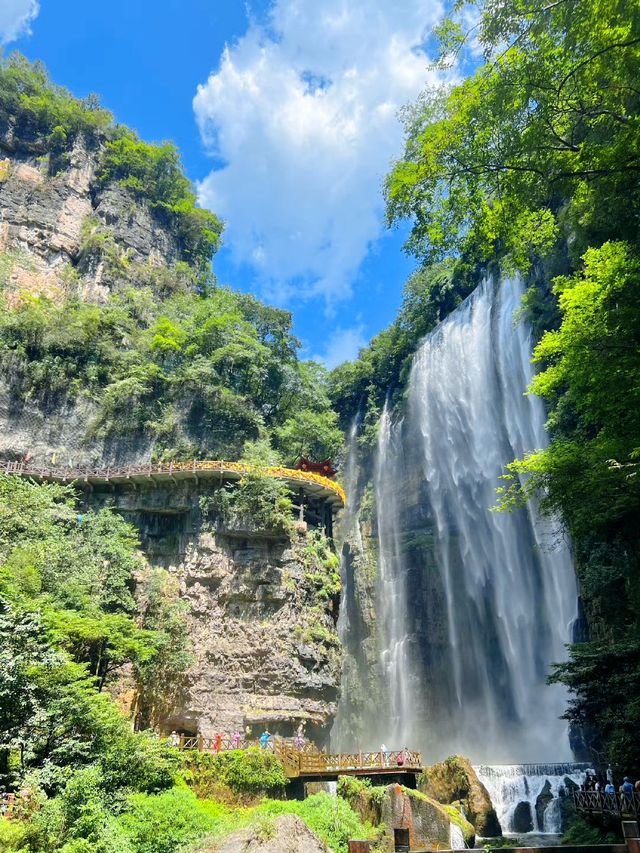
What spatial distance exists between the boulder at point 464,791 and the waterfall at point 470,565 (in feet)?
31.9

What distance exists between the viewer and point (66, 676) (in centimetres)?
1238

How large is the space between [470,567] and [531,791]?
12.6 metres

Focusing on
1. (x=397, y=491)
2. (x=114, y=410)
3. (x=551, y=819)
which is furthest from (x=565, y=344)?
(x=397, y=491)

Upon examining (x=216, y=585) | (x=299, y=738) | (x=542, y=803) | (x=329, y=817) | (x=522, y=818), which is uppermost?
(x=216, y=585)

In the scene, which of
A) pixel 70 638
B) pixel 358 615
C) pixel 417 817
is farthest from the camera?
pixel 358 615

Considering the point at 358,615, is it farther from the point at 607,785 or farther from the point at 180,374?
the point at 607,785

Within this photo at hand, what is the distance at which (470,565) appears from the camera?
1253 inches

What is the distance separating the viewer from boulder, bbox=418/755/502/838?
1767 cm

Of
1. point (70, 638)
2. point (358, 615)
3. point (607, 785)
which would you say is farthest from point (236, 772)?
point (358, 615)

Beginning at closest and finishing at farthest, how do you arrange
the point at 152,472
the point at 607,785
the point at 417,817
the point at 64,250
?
the point at 607,785 → the point at 417,817 → the point at 152,472 → the point at 64,250

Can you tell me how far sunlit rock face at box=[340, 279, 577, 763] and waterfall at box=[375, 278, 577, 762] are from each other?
6 centimetres

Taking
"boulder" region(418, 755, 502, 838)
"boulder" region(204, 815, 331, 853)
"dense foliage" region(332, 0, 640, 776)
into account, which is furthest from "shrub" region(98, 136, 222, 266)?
"boulder" region(204, 815, 331, 853)

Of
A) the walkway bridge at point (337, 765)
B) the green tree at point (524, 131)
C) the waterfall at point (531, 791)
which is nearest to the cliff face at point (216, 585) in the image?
the walkway bridge at point (337, 765)

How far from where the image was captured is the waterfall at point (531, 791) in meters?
19.0
